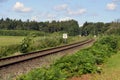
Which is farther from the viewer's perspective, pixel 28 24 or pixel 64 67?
pixel 28 24

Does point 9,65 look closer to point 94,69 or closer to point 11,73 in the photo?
point 11,73

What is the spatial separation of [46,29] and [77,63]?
17974cm

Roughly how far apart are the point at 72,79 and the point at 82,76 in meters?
0.91

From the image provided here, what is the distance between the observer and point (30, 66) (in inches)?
819

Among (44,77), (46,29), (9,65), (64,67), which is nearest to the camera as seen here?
(44,77)

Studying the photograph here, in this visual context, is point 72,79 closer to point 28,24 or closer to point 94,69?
point 94,69

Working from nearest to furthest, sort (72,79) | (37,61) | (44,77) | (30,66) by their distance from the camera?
1. (44,77)
2. (72,79)
3. (30,66)
4. (37,61)

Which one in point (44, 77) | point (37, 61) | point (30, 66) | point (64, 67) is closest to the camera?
point (44, 77)

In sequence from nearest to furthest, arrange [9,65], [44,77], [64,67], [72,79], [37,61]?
[44,77]
[72,79]
[64,67]
[9,65]
[37,61]

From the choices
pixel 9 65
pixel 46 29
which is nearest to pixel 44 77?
pixel 9 65

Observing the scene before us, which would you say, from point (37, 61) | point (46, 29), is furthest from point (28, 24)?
point (37, 61)

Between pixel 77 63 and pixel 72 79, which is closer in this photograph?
pixel 72 79

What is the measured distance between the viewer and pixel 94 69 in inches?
664

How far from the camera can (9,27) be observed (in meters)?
198
